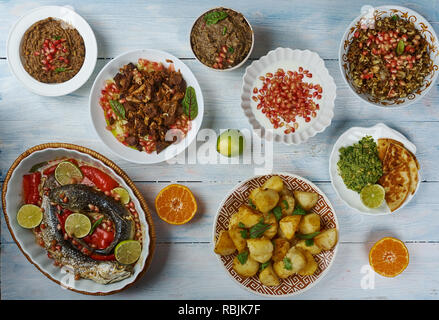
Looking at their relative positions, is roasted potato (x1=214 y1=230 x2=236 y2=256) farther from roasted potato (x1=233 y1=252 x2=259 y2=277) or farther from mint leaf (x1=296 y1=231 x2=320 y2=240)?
mint leaf (x1=296 y1=231 x2=320 y2=240)

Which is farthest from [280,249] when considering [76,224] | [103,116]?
[103,116]

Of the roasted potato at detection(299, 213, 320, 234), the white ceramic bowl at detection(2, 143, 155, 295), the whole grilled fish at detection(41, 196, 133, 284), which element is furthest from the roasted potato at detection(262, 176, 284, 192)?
the whole grilled fish at detection(41, 196, 133, 284)

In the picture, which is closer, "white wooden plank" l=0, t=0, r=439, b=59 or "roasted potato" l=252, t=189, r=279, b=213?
"roasted potato" l=252, t=189, r=279, b=213

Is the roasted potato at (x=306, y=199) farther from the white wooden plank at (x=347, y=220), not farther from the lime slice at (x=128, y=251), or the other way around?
the lime slice at (x=128, y=251)

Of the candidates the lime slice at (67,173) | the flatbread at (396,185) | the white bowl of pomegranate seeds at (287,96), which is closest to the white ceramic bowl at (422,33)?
the white bowl of pomegranate seeds at (287,96)

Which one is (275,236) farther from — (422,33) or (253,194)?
(422,33)

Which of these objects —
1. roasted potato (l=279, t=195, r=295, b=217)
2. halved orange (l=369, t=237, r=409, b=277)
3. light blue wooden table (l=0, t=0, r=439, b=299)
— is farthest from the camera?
light blue wooden table (l=0, t=0, r=439, b=299)
